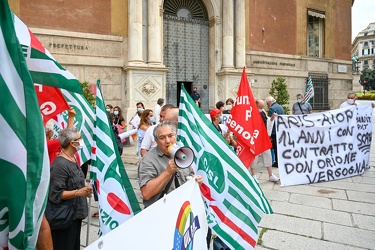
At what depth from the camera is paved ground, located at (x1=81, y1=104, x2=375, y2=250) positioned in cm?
370

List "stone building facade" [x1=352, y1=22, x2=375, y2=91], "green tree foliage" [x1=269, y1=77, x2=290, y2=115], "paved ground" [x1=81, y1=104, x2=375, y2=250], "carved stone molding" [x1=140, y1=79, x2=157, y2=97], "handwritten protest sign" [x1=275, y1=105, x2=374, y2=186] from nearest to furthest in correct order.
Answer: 1. "paved ground" [x1=81, y1=104, x2=375, y2=250]
2. "handwritten protest sign" [x1=275, y1=105, x2=374, y2=186]
3. "carved stone molding" [x1=140, y1=79, x2=157, y2=97]
4. "green tree foliage" [x1=269, y1=77, x2=290, y2=115]
5. "stone building facade" [x1=352, y1=22, x2=375, y2=91]

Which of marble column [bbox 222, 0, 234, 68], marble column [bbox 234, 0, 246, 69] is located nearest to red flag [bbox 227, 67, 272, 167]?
marble column [bbox 222, 0, 234, 68]

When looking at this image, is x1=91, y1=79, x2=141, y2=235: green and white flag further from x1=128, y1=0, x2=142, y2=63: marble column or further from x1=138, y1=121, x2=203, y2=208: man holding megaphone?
x1=128, y1=0, x2=142, y2=63: marble column

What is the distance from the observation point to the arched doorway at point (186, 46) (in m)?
15.5

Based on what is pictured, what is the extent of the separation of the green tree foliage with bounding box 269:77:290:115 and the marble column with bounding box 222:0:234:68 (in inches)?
124

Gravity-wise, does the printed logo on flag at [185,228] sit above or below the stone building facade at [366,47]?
below

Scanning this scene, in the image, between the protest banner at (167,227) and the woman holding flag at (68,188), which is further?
the woman holding flag at (68,188)

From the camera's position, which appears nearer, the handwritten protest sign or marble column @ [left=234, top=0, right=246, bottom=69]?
the handwritten protest sign

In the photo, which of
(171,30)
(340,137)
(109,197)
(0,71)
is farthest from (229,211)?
(171,30)

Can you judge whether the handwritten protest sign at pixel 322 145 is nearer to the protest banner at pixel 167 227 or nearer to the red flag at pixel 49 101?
the protest banner at pixel 167 227

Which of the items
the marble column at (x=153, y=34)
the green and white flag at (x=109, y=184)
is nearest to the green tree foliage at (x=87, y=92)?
the marble column at (x=153, y=34)

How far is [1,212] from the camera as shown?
Result: 1.26 metres

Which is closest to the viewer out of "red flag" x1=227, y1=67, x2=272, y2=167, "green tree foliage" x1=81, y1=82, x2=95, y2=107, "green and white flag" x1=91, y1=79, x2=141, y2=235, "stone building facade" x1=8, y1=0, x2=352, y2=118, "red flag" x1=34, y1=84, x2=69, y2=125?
"green and white flag" x1=91, y1=79, x2=141, y2=235

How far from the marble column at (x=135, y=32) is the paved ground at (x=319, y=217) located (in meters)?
8.11
